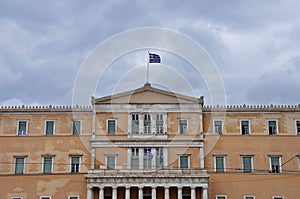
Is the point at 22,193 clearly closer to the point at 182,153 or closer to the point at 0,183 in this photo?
the point at 0,183

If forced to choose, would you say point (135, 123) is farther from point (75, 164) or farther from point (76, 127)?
point (75, 164)

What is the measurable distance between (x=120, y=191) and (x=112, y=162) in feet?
10.2

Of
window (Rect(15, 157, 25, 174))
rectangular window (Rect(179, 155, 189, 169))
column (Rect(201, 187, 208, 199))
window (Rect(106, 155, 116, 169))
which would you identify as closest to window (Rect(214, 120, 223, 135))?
rectangular window (Rect(179, 155, 189, 169))

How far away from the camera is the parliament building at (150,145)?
4716 centimetres

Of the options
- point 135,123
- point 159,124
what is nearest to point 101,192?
point 135,123

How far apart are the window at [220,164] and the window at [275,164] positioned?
182 inches

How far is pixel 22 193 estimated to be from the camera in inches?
1847

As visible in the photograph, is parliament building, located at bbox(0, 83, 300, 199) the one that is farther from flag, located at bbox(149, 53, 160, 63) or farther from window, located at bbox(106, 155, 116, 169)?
flag, located at bbox(149, 53, 160, 63)

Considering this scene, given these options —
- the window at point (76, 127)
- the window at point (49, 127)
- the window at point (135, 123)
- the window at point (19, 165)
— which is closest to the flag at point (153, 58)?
the window at point (135, 123)

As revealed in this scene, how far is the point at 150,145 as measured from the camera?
157 ft

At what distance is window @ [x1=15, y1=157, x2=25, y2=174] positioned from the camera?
48.1 metres

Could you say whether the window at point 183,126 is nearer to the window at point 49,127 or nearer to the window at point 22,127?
the window at point 49,127

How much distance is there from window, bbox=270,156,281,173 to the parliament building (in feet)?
0.31

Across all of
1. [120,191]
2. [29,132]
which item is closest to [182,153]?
[120,191]
